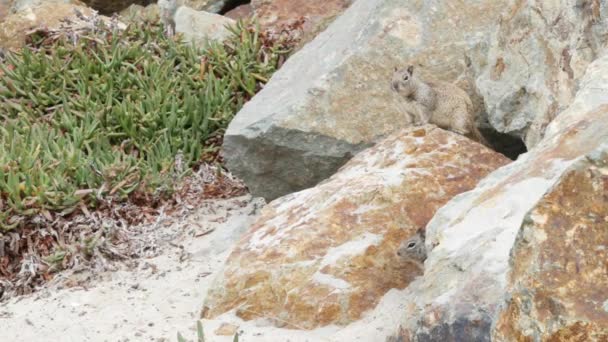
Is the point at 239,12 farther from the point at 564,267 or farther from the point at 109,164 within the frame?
the point at 564,267

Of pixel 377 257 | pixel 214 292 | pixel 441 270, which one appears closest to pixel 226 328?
pixel 214 292

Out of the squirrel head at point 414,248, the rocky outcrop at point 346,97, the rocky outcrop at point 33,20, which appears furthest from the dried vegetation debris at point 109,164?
the squirrel head at point 414,248

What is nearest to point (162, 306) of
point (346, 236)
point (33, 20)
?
point (346, 236)

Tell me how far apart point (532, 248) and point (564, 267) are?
11 centimetres

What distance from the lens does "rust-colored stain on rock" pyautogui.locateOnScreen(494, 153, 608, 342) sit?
3.02m

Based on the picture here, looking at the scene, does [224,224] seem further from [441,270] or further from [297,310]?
[441,270]

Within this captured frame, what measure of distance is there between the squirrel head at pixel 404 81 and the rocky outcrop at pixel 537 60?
0.46 m

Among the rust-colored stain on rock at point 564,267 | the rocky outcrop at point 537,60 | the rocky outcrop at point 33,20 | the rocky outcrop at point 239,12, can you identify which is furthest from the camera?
the rocky outcrop at point 239,12

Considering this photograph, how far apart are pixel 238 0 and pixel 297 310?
7.43 m

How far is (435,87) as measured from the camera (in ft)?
24.5

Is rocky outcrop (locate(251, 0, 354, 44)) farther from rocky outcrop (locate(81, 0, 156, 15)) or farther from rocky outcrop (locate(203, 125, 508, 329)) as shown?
rocky outcrop (locate(203, 125, 508, 329))

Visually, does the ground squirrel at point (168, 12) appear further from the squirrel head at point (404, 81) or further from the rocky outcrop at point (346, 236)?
the rocky outcrop at point (346, 236)

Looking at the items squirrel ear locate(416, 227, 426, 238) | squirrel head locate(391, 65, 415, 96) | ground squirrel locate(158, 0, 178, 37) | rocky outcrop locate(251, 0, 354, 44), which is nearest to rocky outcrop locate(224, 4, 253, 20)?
rocky outcrop locate(251, 0, 354, 44)

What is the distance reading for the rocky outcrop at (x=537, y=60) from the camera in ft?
21.3
